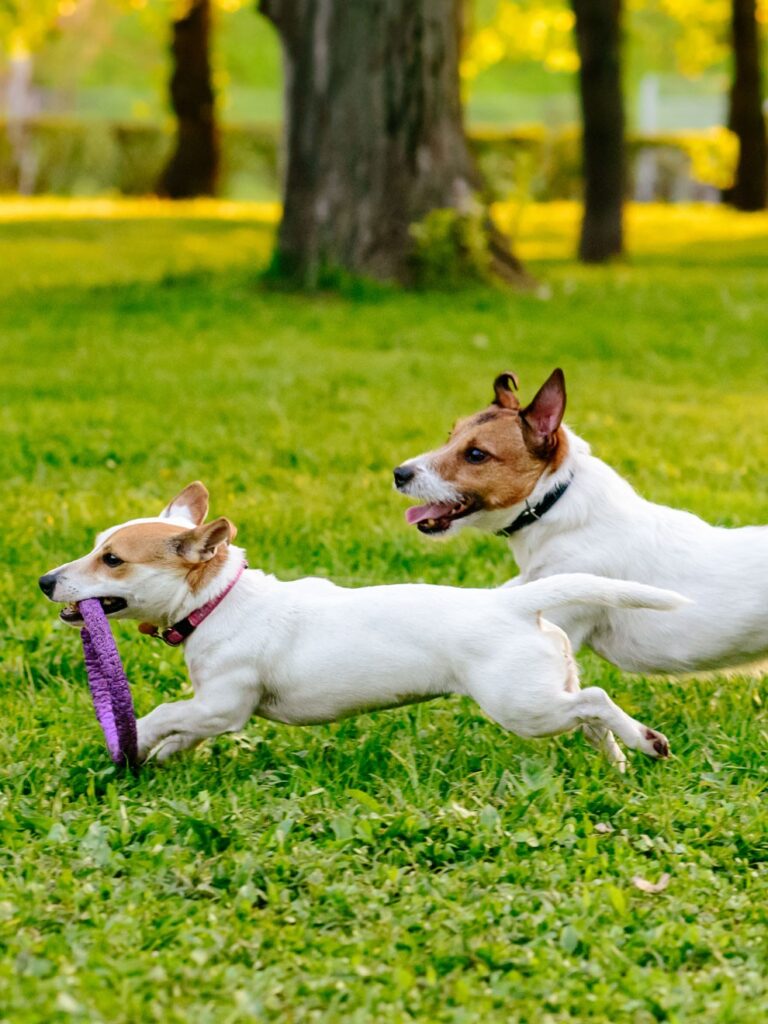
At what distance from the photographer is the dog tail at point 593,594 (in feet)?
13.3

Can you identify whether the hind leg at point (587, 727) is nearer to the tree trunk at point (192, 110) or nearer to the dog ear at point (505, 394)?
the dog ear at point (505, 394)

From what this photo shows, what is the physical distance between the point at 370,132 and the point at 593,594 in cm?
870

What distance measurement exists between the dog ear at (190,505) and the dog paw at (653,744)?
5.20 ft

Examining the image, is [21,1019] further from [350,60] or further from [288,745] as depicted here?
[350,60]

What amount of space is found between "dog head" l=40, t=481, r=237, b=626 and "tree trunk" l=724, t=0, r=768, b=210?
2354cm

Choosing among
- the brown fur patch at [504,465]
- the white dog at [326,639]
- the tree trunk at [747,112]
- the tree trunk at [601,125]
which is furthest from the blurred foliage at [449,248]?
the tree trunk at [747,112]

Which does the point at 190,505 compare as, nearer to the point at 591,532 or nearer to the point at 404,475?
the point at 404,475

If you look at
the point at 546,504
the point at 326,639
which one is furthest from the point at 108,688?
the point at 546,504

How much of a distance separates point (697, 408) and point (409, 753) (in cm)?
518

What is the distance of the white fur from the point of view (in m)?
4.59

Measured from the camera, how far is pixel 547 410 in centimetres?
476

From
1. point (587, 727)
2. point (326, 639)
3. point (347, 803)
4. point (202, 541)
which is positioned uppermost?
point (202, 541)

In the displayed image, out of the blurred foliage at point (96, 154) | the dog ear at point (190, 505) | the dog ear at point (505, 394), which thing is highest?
the dog ear at point (505, 394)

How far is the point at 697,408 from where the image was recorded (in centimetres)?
905
